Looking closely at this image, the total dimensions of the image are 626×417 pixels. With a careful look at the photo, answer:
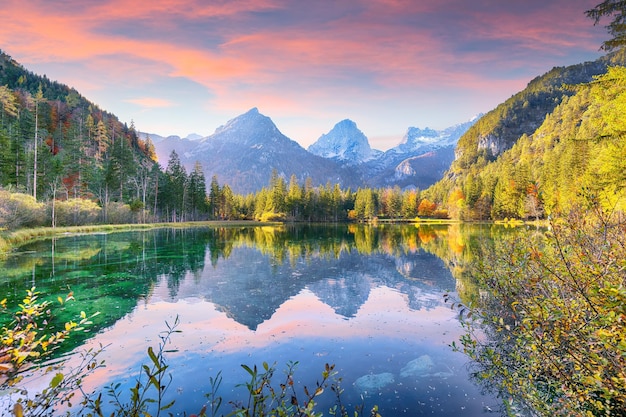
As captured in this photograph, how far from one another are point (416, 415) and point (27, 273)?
25.1 metres

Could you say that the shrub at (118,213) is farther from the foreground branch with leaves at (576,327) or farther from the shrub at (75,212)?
the foreground branch with leaves at (576,327)

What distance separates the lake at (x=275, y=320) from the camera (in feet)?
29.8

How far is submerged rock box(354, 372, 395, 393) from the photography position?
29.7ft

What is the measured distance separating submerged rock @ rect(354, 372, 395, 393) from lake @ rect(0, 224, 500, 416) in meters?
0.05

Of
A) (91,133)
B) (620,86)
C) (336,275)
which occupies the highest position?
(91,133)

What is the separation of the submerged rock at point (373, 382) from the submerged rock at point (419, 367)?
1.70 ft

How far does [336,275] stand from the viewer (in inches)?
963

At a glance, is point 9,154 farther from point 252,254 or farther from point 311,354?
point 311,354

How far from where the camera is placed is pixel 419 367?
33.9 feet

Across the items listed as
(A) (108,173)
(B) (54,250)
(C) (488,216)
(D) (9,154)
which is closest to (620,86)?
(B) (54,250)

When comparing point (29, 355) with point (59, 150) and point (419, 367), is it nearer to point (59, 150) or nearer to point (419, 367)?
point (419, 367)

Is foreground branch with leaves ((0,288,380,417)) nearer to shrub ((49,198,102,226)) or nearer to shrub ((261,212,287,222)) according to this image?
shrub ((49,198,102,226))

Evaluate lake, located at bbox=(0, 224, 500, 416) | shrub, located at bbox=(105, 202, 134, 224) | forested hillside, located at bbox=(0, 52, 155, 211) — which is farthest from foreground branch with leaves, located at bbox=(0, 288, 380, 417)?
shrub, located at bbox=(105, 202, 134, 224)

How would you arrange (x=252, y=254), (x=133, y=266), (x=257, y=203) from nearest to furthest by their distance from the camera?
(x=133, y=266) < (x=252, y=254) < (x=257, y=203)
